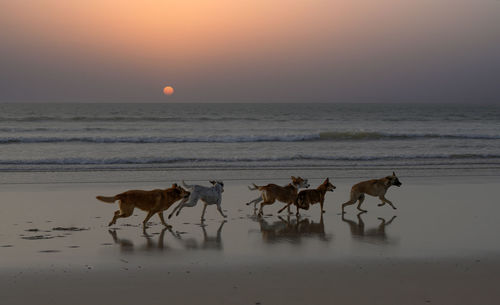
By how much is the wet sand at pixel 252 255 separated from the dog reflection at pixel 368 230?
2 centimetres

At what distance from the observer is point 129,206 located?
977cm

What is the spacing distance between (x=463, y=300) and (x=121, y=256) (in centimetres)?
460

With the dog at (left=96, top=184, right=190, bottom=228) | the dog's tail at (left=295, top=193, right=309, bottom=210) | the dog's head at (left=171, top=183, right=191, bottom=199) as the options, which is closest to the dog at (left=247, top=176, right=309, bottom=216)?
the dog's tail at (left=295, top=193, right=309, bottom=210)

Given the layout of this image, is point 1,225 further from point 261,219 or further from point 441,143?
point 441,143

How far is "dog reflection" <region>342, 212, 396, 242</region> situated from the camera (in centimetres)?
940

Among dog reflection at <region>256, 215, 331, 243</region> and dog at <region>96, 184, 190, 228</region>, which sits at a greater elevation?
dog at <region>96, 184, 190, 228</region>

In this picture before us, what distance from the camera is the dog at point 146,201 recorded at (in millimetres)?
9750

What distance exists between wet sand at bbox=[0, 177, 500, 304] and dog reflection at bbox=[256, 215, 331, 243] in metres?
0.02

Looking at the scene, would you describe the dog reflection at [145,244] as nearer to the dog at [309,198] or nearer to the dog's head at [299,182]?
the dog at [309,198]

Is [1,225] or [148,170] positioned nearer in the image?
[1,225]

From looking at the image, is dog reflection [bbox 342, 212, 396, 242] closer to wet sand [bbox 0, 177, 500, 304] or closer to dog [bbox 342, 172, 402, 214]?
wet sand [bbox 0, 177, 500, 304]

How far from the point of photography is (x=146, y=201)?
32.4 feet

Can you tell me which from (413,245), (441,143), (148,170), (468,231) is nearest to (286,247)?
(413,245)

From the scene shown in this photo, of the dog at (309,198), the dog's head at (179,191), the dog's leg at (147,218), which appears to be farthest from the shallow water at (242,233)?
the dog's head at (179,191)
